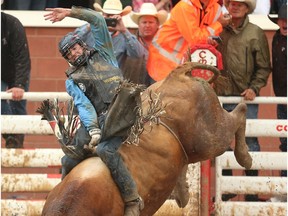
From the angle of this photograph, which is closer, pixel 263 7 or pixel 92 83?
pixel 92 83

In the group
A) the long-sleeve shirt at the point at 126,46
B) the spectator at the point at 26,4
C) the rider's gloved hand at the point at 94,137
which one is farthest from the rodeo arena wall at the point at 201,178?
the spectator at the point at 26,4

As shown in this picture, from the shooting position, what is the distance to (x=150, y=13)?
13562 millimetres

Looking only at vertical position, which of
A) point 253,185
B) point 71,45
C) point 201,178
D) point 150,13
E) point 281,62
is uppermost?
point 71,45

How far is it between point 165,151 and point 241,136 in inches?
37.6

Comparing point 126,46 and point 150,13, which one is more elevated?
point 150,13

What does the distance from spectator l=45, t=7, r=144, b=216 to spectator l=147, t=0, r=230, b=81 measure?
80.8 inches

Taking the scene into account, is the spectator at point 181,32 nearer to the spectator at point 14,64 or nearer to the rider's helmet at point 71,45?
the spectator at point 14,64

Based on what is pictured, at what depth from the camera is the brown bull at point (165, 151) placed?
10.3 meters

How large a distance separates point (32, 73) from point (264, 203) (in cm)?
373

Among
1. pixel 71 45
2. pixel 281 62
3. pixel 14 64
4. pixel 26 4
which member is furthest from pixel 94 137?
pixel 26 4

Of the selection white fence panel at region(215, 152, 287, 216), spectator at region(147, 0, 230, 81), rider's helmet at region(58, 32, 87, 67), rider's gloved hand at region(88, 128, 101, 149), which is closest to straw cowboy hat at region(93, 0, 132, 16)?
spectator at region(147, 0, 230, 81)

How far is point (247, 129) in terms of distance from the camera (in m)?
12.7

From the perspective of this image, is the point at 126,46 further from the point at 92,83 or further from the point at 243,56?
the point at 92,83

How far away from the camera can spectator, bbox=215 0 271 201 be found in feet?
42.6
